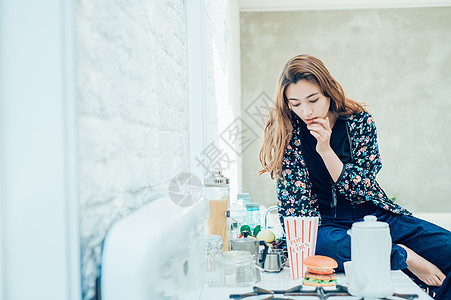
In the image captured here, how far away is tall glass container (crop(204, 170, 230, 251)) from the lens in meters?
1.43

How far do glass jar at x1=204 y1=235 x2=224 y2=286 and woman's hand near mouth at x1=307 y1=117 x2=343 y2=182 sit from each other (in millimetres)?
755

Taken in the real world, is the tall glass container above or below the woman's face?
below

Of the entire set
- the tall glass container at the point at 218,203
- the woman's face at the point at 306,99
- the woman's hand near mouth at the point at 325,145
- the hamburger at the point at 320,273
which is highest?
the woman's face at the point at 306,99

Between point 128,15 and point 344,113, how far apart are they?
142 centimetres

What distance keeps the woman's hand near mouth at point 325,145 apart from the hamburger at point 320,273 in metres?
0.68

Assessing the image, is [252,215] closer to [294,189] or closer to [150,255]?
[294,189]

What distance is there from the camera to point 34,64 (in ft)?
1.89

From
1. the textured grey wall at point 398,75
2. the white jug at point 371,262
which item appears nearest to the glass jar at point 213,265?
the white jug at point 371,262

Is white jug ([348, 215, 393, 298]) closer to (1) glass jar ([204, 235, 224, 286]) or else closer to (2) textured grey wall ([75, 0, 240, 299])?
(1) glass jar ([204, 235, 224, 286])

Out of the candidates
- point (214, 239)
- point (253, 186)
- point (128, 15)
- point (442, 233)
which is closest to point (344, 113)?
point (442, 233)

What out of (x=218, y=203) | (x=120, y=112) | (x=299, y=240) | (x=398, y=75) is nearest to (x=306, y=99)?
(x=218, y=203)

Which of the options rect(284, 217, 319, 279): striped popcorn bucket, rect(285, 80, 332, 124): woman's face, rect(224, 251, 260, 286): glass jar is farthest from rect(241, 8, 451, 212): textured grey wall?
rect(224, 251, 260, 286): glass jar

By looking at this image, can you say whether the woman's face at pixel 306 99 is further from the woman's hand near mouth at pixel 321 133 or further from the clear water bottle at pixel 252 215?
the clear water bottle at pixel 252 215

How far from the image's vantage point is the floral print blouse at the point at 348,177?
183 centimetres
